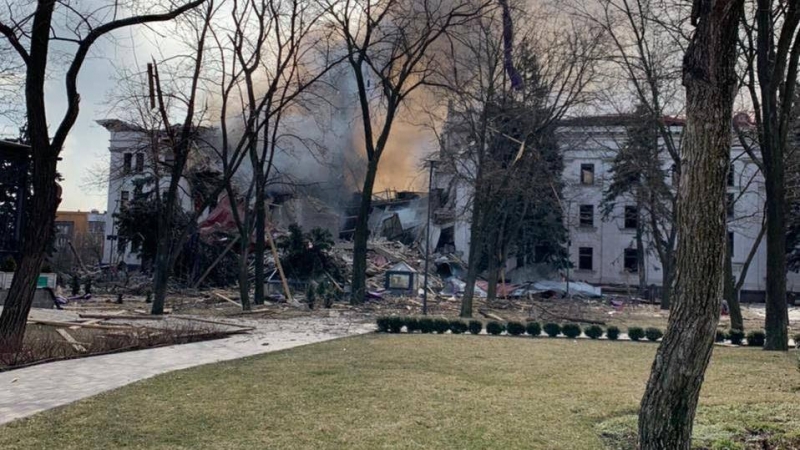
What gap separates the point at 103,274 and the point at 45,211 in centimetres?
2694

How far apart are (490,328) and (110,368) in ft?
30.1

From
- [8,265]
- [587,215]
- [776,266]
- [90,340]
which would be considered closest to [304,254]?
[8,265]

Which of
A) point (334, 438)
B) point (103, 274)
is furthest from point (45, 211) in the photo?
point (103, 274)

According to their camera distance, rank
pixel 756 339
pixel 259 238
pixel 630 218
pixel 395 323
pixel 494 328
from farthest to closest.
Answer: pixel 630 218, pixel 259 238, pixel 494 328, pixel 395 323, pixel 756 339

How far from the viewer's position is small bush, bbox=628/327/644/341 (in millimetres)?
14820

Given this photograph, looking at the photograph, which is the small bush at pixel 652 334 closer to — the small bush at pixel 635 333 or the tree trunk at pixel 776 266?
the small bush at pixel 635 333

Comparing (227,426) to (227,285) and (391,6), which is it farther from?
(227,285)

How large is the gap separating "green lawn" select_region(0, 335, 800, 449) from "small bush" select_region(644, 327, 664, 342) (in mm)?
4364

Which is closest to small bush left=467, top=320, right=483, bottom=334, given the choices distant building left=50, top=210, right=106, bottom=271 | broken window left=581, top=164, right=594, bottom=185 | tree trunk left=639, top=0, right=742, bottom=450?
tree trunk left=639, top=0, right=742, bottom=450

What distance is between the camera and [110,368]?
28.3 feet

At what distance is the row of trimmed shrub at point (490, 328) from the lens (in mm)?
Result: 14992

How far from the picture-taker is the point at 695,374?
3.71 meters

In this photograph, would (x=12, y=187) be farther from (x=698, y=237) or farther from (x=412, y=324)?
(x=698, y=237)

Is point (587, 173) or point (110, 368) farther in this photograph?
point (587, 173)
